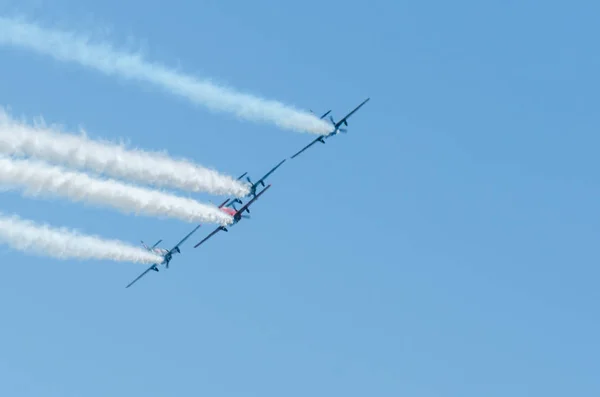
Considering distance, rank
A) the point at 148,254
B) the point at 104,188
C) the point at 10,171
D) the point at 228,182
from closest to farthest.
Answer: the point at 10,171
the point at 104,188
the point at 228,182
the point at 148,254

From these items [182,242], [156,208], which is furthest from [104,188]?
[182,242]

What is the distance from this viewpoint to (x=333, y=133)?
8375 cm

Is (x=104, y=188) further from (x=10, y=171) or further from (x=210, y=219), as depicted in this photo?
(x=210, y=219)

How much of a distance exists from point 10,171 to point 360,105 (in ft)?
116

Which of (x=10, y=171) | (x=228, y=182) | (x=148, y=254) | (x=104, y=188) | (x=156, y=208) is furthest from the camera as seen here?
(x=148, y=254)

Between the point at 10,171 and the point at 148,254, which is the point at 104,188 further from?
the point at 148,254

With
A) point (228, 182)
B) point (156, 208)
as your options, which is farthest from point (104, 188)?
point (228, 182)

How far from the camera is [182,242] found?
281ft

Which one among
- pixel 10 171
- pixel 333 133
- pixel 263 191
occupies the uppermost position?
pixel 333 133

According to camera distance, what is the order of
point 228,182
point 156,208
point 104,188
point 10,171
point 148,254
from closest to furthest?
point 10,171 < point 104,188 < point 156,208 < point 228,182 < point 148,254

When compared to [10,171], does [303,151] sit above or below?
above

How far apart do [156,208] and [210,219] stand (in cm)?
888

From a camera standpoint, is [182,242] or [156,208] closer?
[156,208]

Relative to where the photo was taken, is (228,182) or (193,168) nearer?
(193,168)
